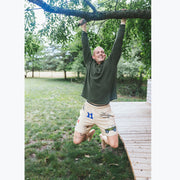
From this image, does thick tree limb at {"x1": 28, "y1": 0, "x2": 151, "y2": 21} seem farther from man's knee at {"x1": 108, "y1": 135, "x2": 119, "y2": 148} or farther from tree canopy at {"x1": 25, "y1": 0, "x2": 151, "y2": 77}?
man's knee at {"x1": 108, "y1": 135, "x2": 119, "y2": 148}

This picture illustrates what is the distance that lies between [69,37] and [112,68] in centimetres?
91

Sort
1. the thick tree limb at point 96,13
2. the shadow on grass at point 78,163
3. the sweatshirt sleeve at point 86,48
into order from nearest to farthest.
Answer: the thick tree limb at point 96,13 → the sweatshirt sleeve at point 86,48 → the shadow on grass at point 78,163

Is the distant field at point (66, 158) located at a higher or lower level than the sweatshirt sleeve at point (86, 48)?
lower

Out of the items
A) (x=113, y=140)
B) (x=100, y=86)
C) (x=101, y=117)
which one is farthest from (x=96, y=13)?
(x=113, y=140)

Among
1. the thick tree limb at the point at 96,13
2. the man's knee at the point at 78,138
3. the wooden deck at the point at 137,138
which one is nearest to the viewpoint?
the thick tree limb at the point at 96,13

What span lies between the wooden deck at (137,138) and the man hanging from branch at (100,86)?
39 centimetres

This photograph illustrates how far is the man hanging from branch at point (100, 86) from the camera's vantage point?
1.59 m

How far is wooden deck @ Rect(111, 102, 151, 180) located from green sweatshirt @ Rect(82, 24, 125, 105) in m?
0.84

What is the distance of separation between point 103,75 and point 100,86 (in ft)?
0.37

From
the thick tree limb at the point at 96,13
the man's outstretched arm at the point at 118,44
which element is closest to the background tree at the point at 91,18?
the thick tree limb at the point at 96,13

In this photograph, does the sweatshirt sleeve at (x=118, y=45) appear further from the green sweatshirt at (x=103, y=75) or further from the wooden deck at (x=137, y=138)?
the wooden deck at (x=137, y=138)

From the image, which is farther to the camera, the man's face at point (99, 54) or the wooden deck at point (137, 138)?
the wooden deck at point (137, 138)

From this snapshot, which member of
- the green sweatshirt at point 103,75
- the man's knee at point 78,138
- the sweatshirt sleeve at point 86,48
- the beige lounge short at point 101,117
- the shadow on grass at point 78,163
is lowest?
the shadow on grass at point 78,163
